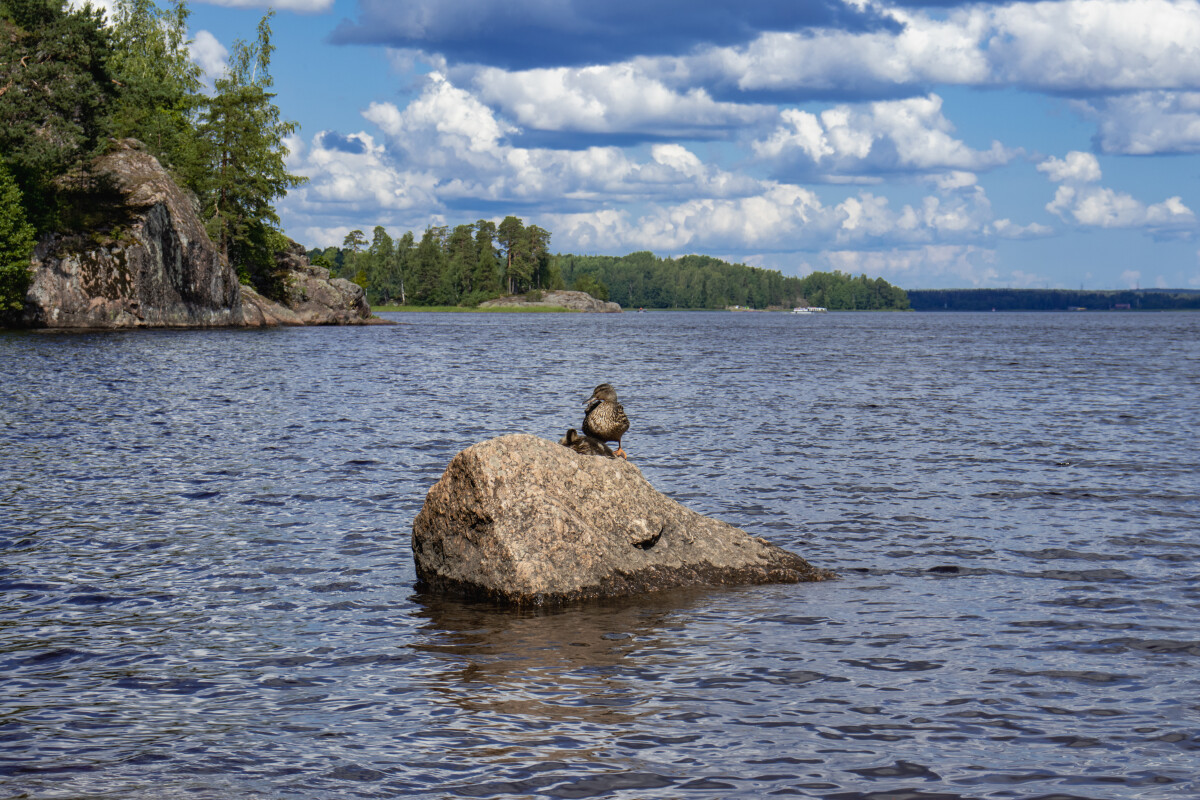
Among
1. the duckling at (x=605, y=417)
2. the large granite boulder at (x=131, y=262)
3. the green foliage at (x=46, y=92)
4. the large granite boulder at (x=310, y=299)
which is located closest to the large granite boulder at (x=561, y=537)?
the duckling at (x=605, y=417)

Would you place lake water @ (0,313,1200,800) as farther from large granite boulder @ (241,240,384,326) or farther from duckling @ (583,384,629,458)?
large granite boulder @ (241,240,384,326)

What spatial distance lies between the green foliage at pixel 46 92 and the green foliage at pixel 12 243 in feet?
6.21

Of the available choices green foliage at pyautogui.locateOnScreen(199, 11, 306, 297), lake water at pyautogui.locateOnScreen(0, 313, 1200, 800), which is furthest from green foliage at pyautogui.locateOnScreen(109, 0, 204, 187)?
lake water at pyautogui.locateOnScreen(0, 313, 1200, 800)

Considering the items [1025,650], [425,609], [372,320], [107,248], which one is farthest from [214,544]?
[372,320]

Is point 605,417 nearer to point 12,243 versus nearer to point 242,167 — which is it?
point 12,243

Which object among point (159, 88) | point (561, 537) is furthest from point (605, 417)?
point (159, 88)

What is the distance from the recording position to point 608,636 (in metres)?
10.3

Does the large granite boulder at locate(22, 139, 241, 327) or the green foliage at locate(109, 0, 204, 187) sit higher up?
the green foliage at locate(109, 0, 204, 187)

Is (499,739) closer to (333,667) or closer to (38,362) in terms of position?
(333,667)

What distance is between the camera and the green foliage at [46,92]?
6106cm

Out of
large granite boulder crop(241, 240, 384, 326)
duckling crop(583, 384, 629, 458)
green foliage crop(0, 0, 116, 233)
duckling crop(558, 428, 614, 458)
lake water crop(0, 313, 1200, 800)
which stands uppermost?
green foliage crop(0, 0, 116, 233)

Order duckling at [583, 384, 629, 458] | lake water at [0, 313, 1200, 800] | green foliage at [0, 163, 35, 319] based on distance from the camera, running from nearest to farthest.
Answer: lake water at [0, 313, 1200, 800], duckling at [583, 384, 629, 458], green foliage at [0, 163, 35, 319]

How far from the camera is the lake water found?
7.08 meters

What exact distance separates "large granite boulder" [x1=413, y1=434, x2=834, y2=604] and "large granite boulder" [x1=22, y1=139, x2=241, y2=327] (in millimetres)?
62343
